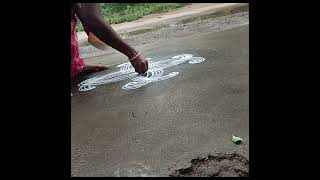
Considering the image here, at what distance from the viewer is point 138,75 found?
3742 millimetres

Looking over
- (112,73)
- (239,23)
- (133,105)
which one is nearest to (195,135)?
(133,105)

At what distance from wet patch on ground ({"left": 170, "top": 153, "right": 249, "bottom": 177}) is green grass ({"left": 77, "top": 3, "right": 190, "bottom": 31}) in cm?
698

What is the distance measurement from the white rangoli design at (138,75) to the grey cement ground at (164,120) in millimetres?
106

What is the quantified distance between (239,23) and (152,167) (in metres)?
4.05

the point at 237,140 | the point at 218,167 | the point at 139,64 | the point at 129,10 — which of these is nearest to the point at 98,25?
the point at 139,64

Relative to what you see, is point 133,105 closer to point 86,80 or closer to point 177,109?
point 177,109

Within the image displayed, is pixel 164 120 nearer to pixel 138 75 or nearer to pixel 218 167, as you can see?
pixel 218 167

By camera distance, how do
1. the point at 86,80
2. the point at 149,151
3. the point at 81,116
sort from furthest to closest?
the point at 86,80 < the point at 81,116 < the point at 149,151

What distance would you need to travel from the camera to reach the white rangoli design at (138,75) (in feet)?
11.6

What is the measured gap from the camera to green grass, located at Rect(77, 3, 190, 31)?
29.9 ft

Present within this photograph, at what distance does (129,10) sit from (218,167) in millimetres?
9622

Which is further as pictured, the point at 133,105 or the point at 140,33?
the point at 140,33

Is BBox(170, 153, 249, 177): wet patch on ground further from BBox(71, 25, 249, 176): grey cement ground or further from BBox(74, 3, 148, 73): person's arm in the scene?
BBox(74, 3, 148, 73): person's arm

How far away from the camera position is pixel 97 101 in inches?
127
